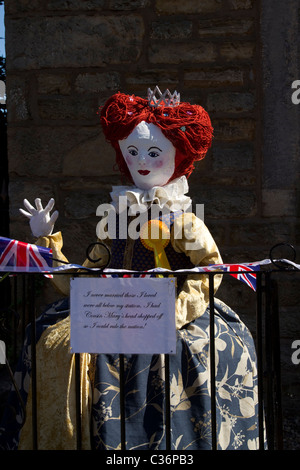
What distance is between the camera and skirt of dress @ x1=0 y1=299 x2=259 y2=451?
2.18 metres

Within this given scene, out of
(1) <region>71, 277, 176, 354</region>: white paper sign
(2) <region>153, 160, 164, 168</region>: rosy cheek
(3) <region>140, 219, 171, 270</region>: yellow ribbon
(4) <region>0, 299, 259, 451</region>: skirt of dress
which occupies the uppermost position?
(2) <region>153, 160, 164, 168</region>: rosy cheek

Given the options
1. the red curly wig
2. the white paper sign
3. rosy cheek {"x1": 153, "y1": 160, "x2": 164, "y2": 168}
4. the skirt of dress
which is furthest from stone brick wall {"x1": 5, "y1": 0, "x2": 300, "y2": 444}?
the white paper sign

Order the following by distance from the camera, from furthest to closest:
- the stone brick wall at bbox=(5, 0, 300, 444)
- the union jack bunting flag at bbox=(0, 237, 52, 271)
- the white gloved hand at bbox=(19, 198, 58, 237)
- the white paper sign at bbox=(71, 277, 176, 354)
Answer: the stone brick wall at bbox=(5, 0, 300, 444) < the white gloved hand at bbox=(19, 198, 58, 237) < the union jack bunting flag at bbox=(0, 237, 52, 271) < the white paper sign at bbox=(71, 277, 176, 354)

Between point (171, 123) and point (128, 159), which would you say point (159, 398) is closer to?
point (128, 159)

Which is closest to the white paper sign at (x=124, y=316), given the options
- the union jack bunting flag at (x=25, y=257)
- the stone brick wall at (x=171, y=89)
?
the union jack bunting flag at (x=25, y=257)

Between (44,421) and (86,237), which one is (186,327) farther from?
(86,237)

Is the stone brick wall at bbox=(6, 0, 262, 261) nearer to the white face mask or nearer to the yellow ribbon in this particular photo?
the white face mask

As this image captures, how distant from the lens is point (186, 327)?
96.5 inches

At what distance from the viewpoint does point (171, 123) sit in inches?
108

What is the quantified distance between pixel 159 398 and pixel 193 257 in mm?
690

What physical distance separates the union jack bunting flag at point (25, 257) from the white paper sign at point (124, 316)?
0.61 ft

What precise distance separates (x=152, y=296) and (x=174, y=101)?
124 cm

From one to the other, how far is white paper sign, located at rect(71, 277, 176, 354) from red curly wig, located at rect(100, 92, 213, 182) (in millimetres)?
991
